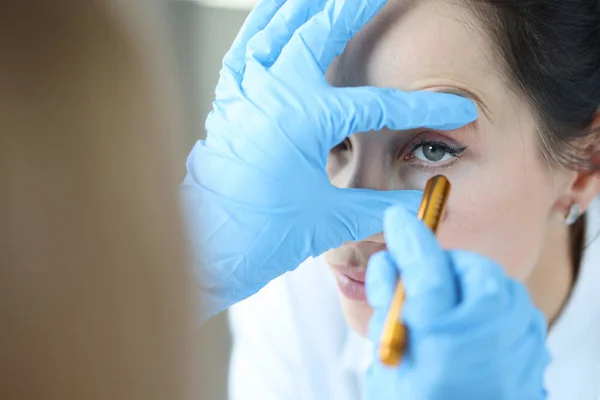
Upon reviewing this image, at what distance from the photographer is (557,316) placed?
1.12 meters

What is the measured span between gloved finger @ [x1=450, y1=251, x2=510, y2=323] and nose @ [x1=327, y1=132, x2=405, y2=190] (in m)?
0.33

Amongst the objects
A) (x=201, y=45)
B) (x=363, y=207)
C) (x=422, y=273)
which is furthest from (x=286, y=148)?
(x=201, y=45)

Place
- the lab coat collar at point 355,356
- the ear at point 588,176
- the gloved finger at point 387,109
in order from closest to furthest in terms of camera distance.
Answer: the gloved finger at point 387,109
the ear at point 588,176
the lab coat collar at point 355,356

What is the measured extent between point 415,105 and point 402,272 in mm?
286

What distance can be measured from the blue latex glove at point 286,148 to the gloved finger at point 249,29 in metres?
0.04

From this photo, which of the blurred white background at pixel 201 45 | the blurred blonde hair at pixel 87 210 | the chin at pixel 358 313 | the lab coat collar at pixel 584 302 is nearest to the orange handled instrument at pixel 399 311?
the blurred blonde hair at pixel 87 210

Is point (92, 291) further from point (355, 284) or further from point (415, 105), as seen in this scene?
point (355, 284)

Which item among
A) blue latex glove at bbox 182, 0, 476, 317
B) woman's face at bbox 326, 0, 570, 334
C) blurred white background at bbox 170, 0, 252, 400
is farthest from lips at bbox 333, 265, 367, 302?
blurred white background at bbox 170, 0, 252, 400

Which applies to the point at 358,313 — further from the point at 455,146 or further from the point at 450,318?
the point at 450,318

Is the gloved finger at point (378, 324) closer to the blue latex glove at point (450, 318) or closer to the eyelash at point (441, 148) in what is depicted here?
the blue latex glove at point (450, 318)

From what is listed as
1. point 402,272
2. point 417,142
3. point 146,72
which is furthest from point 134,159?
point 417,142

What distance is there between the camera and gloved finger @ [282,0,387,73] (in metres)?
→ 0.85

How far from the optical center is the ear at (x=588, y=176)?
103cm

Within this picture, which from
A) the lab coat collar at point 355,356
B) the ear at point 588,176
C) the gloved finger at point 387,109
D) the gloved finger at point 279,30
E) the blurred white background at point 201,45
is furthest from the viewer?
the blurred white background at point 201,45
